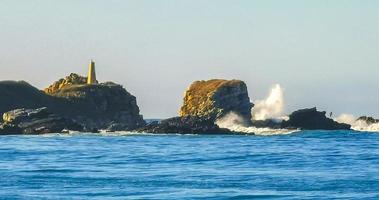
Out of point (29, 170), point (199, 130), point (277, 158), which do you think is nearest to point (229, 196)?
point (29, 170)

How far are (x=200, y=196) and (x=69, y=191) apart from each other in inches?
283

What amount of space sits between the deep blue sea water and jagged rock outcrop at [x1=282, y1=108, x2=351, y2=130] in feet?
272

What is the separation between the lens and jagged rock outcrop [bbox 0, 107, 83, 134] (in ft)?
552

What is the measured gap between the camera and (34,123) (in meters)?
174

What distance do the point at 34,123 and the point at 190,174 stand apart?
11079 centimetres

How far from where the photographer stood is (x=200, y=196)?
173 ft

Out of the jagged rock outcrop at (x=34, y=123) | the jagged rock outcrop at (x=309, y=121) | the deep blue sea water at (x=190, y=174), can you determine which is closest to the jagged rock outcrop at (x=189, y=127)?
the jagged rock outcrop at (x=34, y=123)

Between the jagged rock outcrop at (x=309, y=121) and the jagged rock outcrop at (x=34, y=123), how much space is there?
3604cm

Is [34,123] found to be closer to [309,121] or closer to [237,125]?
[237,125]

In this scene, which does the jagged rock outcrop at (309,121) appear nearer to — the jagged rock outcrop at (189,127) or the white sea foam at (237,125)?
the white sea foam at (237,125)

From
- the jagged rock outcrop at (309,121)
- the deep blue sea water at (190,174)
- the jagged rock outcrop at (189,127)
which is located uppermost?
the jagged rock outcrop at (309,121)

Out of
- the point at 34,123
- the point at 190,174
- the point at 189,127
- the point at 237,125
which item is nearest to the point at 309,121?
the point at 237,125

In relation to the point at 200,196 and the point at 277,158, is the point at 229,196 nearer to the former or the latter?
the point at 200,196

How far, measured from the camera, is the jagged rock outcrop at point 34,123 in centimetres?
16838
